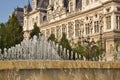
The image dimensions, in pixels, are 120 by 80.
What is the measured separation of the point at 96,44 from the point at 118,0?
6.85 metres

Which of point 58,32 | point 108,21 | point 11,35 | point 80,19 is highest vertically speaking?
point 80,19

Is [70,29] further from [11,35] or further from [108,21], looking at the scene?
[11,35]

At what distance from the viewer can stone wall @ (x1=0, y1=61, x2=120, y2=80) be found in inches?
389

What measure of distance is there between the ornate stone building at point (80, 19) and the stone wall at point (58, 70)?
29027 mm

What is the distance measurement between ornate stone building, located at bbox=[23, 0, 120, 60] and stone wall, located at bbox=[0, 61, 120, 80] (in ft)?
95.2

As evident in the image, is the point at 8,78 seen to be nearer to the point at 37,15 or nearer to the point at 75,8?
the point at 75,8

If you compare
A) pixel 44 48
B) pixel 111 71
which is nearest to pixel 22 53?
pixel 44 48

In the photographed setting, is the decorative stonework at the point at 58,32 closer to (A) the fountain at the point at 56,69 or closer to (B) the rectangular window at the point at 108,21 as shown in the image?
(B) the rectangular window at the point at 108,21

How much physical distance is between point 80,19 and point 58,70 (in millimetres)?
38973

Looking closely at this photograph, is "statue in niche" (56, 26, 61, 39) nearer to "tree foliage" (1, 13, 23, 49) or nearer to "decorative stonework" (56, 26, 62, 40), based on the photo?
"decorative stonework" (56, 26, 62, 40)

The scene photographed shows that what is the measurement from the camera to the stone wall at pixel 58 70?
32.4 feet

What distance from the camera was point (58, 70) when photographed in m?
10.7

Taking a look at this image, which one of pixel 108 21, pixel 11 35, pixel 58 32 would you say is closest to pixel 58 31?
pixel 58 32

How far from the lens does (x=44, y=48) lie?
30.2 meters
